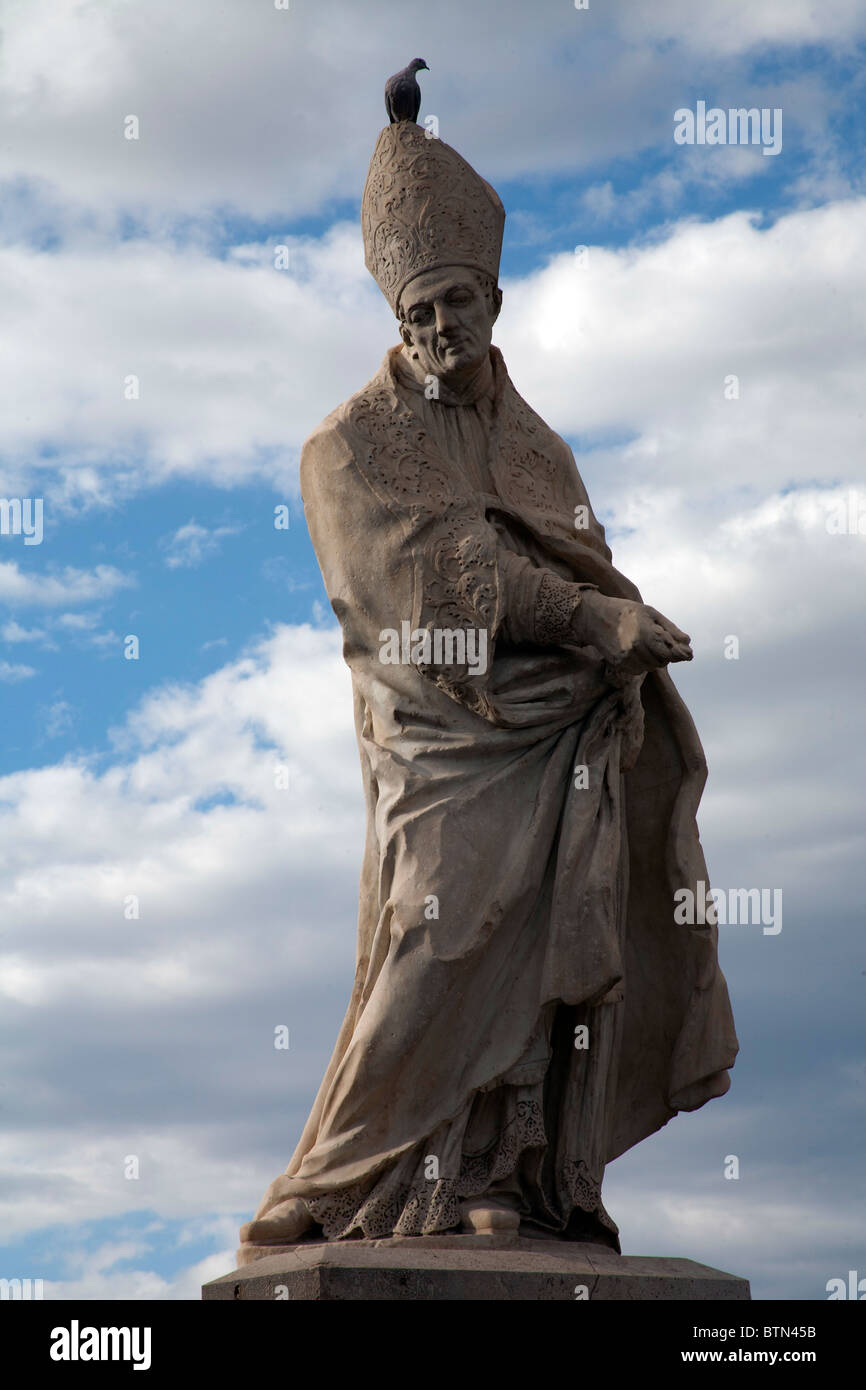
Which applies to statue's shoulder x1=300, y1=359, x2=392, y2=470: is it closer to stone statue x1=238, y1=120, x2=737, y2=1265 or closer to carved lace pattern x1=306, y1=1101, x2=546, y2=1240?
stone statue x1=238, y1=120, x2=737, y2=1265

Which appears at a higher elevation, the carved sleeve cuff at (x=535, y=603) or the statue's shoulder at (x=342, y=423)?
the statue's shoulder at (x=342, y=423)

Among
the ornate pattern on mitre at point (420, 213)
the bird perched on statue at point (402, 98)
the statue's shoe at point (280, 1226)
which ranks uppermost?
the bird perched on statue at point (402, 98)

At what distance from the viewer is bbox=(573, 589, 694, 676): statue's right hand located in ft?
27.9

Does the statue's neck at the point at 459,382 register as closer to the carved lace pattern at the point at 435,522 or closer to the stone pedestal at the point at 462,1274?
the carved lace pattern at the point at 435,522

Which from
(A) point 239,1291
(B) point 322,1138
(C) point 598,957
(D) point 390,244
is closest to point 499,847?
(C) point 598,957

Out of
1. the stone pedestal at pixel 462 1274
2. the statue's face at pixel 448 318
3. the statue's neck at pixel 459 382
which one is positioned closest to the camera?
the stone pedestal at pixel 462 1274

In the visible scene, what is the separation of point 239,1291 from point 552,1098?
158 cm

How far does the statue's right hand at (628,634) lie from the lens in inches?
335

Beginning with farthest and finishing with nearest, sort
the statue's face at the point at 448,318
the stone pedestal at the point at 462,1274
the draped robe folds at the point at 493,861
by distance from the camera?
the statue's face at the point at 448,318, the draped robe folds at the point at 493,861, the stone pedestal at the point at 462,1274

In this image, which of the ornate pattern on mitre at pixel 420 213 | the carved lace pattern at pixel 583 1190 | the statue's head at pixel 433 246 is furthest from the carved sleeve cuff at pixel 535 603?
the carved lace pattern at pixel 583 1190

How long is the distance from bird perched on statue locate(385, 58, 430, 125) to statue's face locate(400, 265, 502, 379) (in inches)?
33.1

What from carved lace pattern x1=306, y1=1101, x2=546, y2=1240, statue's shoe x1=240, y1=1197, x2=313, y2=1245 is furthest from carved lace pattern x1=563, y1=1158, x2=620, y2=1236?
statue's shoe x1=240, y1=1197, x2=313, y2=1245

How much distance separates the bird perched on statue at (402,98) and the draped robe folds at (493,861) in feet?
3.71
